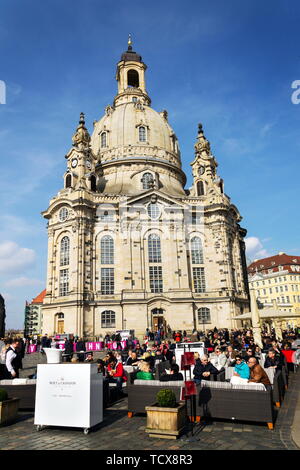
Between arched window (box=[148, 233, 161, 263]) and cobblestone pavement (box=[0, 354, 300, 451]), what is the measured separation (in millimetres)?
33483

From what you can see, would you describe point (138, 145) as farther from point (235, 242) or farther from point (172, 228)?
point (235, 242)

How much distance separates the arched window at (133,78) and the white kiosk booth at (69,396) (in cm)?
6542

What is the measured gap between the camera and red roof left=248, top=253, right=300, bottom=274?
259 feet

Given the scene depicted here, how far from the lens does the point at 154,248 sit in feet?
142

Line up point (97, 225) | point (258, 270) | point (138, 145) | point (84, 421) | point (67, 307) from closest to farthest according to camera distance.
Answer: point (84, 421) → point (67, 307) → point (97, 225) → point (138, 145) → point (258, 270)

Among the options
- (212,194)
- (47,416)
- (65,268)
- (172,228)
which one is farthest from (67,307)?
(47,416)

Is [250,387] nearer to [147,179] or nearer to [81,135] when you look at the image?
[147,179]

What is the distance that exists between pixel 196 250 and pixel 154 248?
5.64 m

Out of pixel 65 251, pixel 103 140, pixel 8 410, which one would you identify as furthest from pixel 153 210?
pixel 8 410

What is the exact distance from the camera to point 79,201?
4159cm

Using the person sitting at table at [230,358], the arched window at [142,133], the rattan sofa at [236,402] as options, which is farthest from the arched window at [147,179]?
the rattan sofa at [236,402]

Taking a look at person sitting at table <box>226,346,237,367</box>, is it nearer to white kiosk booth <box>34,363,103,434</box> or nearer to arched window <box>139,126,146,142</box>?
white kiosk booth <box>34,363,103,434</box>

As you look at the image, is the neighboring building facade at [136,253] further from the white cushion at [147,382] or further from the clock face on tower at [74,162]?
the white cushion at [147,382]
